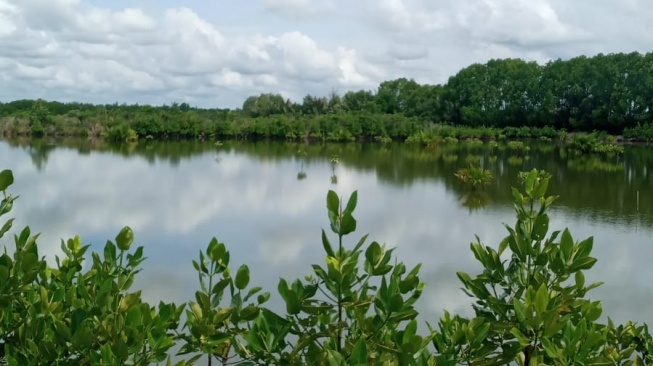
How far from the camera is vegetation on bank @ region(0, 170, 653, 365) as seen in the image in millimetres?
1363

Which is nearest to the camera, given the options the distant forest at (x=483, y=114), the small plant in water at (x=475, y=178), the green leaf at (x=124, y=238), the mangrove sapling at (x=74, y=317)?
the mangrove sapling at (x=74, y=317)

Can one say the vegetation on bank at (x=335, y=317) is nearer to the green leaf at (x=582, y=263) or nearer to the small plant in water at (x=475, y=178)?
the green leaf at (x=582, y=263)

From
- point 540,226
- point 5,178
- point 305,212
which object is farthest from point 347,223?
point 305,212

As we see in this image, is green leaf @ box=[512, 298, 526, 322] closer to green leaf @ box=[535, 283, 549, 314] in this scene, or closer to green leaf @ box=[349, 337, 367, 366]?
green leaf @ box=[535, 283, 549, 314]

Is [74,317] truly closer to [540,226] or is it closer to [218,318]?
[218,318]

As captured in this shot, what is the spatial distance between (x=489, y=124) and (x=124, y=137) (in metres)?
26.4

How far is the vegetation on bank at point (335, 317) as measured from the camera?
1363mm

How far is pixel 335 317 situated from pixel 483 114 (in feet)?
160

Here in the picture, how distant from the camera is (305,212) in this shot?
1310 centimetres

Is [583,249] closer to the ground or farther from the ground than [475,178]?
farther from the ground

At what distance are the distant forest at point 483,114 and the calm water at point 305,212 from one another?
1860 cm

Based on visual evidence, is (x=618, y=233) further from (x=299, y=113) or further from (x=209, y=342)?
(x=299, y=113)

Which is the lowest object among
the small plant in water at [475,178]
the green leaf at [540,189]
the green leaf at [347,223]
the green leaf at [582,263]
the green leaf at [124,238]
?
the small plant in water at [475,178]

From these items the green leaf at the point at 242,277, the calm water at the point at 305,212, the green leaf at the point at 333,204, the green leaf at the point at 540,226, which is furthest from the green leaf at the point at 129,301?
the calm water at the point at 305,212
